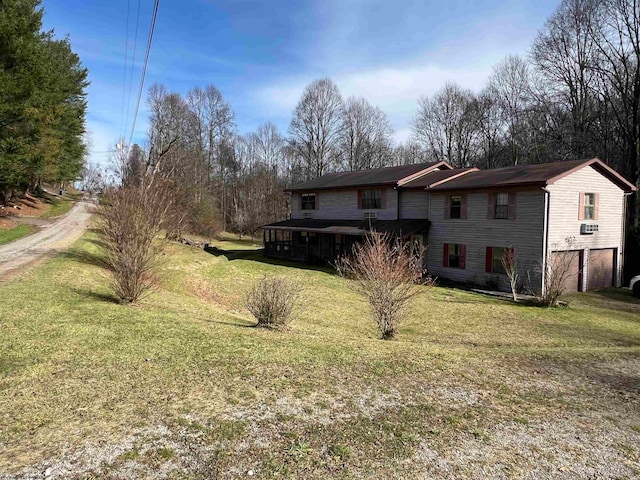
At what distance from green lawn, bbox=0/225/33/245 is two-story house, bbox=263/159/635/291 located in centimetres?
1677

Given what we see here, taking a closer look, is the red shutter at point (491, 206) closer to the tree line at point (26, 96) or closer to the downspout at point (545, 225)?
the downspout at point (545, 225)

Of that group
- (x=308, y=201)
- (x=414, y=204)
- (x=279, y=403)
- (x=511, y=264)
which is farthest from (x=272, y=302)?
(x=308, y=201)

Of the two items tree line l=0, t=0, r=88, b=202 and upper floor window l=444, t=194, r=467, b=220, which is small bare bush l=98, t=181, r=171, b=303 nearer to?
tree line l=0, t=0, r=88, b=202

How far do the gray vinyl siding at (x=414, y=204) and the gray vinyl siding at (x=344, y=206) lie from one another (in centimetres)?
45

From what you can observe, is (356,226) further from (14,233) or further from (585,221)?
(14,233)

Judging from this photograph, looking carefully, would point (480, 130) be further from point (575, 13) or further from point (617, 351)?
point (617, 351)

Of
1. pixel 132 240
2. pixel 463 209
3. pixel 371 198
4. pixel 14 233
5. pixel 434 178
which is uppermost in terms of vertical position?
pixel 434 178

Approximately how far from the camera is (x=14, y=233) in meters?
23.0

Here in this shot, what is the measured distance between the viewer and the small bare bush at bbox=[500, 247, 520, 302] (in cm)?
1852

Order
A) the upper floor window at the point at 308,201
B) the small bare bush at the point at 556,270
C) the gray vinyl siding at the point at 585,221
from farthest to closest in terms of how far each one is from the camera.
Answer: the upper floor window at the point at 308,201 < the gray vinyl siding at the point at 585,221 < the small bare bush at the point at 556,270

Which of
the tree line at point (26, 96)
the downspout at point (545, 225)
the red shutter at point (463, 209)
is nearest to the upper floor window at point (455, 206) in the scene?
the red shutter at point (463, 209)

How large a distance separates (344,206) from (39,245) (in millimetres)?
18262

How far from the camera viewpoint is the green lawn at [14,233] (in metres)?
20.9

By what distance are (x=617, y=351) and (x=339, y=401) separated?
7.40 m
